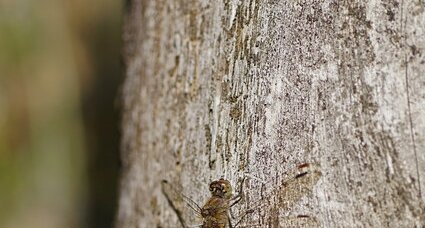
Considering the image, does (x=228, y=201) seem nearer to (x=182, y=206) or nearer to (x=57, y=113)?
(x=182, y=206)

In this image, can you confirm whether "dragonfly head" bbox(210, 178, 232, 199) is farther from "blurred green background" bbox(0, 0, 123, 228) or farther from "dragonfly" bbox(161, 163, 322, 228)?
"blurred green background" bbox(0, 0, 123, 228)

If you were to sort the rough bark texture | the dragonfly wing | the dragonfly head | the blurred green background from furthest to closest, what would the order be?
the blurred green background < the dragonfly wing < the dragonfly head < the rough bark texture

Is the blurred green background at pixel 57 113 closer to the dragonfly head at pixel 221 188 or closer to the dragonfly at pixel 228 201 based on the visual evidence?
the dragonfly at pixel 228 201

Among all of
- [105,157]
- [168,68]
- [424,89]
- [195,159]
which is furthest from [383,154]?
[105,157]

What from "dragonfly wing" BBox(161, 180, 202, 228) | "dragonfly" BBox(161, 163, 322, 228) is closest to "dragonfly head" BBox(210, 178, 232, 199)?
"dragonfly" BBox(161, 163, 322, 228)

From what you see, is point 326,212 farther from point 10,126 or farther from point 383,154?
point 10,126

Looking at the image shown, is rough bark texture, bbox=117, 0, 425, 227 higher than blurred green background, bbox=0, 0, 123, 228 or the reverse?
the reverse
